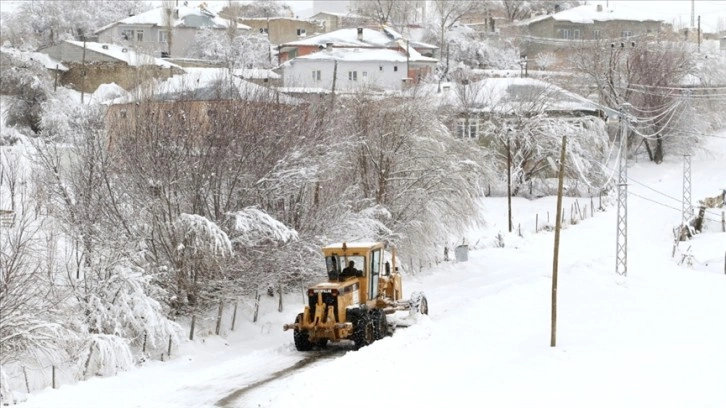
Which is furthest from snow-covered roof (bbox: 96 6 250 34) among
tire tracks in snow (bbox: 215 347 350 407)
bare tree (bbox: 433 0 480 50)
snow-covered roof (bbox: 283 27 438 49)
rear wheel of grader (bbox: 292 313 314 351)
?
tire tracks in snow (bbox: 215 347 350 407)

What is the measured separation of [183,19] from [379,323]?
89348 millimetres

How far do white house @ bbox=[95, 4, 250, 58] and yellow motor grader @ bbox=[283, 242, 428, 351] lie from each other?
Result: 83.9 metres

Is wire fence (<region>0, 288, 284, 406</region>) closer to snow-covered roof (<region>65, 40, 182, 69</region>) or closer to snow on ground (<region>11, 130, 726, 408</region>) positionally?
snow on ground (<region>11, 130, 726, 408</region>)

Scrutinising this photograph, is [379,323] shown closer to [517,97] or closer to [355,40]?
[517,97]

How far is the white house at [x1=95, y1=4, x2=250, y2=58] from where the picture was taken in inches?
4210

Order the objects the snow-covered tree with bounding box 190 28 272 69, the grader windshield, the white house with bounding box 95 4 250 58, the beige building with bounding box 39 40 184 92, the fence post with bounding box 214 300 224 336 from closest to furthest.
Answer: the grader windshield < the fence post with bounding box 214 300 224 336 < the beige building with bounding box 39 40 184 92 < the snow-covered tree with bounding box 190 28 272 69 < the white house with bounding box 95 4 250 58

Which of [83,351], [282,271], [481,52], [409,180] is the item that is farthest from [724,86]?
[83,351]

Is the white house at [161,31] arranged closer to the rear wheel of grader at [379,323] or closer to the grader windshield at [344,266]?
the grader windshield at [344,266]

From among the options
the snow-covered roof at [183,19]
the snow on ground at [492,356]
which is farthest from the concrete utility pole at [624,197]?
the snow-covered roof at [183,19]

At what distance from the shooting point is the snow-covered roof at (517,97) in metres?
75.2

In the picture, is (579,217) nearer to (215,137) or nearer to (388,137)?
(388,137)

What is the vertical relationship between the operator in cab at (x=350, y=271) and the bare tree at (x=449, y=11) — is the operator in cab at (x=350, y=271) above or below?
below

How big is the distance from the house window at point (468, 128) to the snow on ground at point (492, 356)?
29.2 meters

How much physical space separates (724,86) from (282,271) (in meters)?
72.3
